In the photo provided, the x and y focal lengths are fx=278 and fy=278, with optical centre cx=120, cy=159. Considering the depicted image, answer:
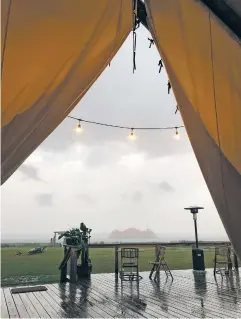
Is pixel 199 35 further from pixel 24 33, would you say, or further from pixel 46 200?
pixel 46 200

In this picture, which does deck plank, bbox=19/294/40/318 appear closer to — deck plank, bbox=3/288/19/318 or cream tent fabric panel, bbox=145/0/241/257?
deck plank, bbox=3/288/19/318

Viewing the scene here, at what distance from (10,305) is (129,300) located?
5.87 feet

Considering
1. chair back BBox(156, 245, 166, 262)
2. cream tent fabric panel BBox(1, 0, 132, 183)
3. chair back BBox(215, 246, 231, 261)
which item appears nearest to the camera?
cream tent fabric panel BBox(1, 0, 132, 183)

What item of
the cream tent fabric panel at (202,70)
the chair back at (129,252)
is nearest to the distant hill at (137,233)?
the chair back at (129,252)

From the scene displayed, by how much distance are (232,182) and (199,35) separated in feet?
4.05

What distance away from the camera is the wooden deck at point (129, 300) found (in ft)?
12.0

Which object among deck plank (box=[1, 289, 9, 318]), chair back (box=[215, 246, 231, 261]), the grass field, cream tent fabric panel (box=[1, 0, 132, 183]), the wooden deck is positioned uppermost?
cream tent fabric panel (box=[1, 0, 132, 183])

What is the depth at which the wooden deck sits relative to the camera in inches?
144

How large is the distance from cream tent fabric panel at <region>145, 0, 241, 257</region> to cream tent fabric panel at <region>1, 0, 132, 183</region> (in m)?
0.48

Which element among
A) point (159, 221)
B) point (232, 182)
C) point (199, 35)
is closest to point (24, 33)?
point (199, 35)

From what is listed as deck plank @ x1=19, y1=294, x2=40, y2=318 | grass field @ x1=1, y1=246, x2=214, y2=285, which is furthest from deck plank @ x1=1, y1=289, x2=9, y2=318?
grass field @ x1=1, y1=246, x2=214, y2=285

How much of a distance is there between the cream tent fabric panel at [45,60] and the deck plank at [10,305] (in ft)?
9.25

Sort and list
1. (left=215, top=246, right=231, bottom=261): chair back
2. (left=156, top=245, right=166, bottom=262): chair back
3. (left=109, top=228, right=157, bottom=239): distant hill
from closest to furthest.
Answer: (left=156, top=245, right=166, bottom=262): chair back < (left=215, top=246, right=231, bottom=261): chair back < (left=109, top=228, right=157, bottom=239): distant hill

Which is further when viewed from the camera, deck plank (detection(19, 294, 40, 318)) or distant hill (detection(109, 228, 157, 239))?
distant hill (detection(109, 228, 157, 239))
